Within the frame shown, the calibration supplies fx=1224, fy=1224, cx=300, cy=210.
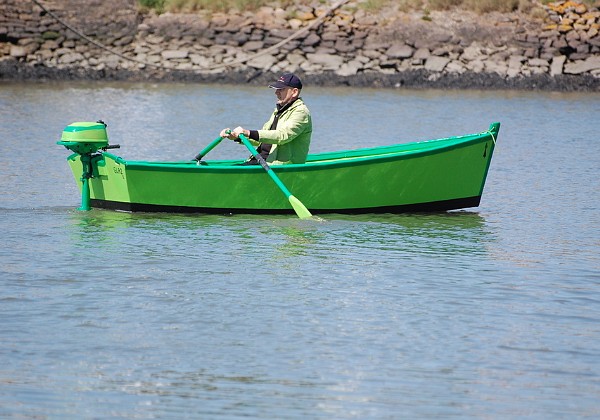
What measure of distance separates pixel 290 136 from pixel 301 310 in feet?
13.0

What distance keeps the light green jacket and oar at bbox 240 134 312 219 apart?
157 mm

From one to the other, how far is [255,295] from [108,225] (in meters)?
3.34

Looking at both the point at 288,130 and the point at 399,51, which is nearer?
the point at 288,130

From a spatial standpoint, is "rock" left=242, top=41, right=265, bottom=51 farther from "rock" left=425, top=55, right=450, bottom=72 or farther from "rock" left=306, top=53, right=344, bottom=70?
"rock" left=425, top=55, right=450, bottom=72

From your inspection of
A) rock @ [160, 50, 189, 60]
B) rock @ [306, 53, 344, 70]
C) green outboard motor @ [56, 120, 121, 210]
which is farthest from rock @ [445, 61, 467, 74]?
green outboard motor @ [56, 120, 121, 210]

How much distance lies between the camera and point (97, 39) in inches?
1387

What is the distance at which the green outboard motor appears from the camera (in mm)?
12625

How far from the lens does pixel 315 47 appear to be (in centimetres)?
3456

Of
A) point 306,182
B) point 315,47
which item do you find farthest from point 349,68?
point 306,182

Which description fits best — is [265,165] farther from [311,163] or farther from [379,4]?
[379,4]

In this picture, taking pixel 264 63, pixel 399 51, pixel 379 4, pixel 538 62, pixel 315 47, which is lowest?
pixel 538 62

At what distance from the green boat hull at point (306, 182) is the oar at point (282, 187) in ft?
0.22

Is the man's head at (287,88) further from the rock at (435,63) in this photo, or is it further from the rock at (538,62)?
the rock at (538,62)

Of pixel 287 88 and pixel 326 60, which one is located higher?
pixel 287 88
